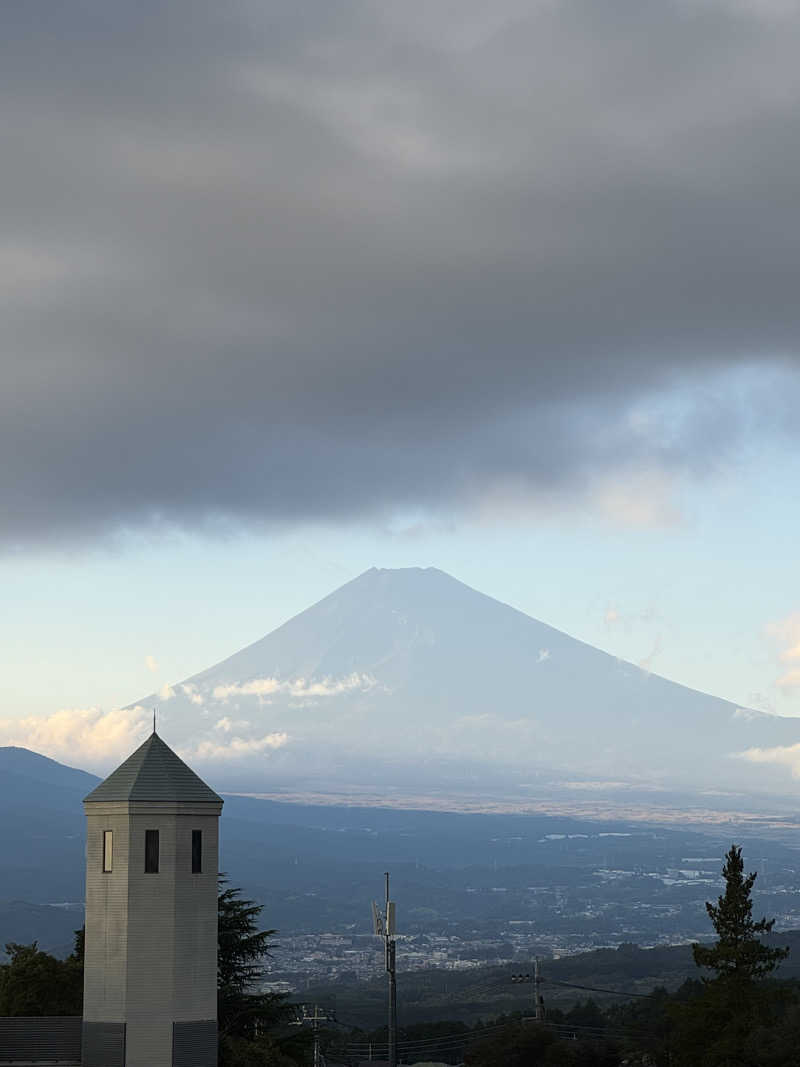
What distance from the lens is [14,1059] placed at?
210 ft

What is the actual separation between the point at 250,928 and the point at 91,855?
14.8 meters

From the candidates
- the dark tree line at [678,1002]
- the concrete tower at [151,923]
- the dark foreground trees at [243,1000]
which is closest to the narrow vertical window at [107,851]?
the concrete tower at [151,923]

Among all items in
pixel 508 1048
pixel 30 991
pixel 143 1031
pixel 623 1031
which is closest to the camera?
pixel 143 1031

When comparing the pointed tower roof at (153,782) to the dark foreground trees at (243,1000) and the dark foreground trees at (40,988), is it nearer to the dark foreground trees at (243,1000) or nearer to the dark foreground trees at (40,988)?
the dark foreground trees at (243,1000)

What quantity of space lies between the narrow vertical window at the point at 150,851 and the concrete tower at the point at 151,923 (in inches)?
1.4

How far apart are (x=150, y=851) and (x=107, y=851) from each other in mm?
1699

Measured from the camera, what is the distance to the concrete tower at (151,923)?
6381cm

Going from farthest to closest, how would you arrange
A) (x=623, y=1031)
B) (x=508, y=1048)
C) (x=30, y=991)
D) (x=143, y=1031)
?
(x=623, y=1031) < (x=508, y=1048) < (x=30, y=991) < (x=143, y=1031)

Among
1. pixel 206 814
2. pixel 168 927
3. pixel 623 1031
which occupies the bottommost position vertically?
pixel 623 1031

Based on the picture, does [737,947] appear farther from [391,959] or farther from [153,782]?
[153,782]

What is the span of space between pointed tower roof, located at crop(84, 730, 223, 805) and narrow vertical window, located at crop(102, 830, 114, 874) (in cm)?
126

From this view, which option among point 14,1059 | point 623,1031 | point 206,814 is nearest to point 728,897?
point 206,814

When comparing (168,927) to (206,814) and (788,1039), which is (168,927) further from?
(788,1039)

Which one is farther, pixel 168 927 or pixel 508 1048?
pixel 508 1048
